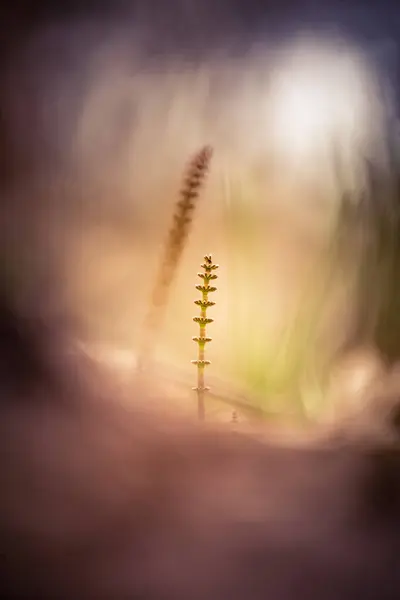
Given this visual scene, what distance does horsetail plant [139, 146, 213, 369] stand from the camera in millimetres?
853

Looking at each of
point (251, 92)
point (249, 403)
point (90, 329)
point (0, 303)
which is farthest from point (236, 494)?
point (251, 92)

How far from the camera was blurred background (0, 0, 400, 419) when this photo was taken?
84cm

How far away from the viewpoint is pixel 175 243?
2.81ft

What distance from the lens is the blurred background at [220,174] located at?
33.2 inches

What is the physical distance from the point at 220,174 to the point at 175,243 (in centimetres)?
11

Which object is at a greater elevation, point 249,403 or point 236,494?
point 249,403

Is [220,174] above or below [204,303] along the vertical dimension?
above

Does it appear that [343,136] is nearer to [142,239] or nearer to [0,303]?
[142,239]

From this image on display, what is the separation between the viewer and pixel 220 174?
0.85 m

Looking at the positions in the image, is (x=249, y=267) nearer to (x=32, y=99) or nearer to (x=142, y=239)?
(x=142, y=239)

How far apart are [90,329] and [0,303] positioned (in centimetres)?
12

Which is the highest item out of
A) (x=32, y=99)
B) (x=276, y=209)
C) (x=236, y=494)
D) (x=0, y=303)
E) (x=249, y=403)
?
(x=32, y=99)

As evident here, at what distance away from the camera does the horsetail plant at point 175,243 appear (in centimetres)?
85

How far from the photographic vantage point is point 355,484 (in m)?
0.80
